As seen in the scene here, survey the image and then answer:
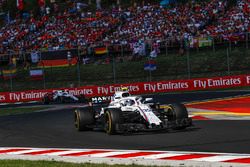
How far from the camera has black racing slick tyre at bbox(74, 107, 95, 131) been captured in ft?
50.8

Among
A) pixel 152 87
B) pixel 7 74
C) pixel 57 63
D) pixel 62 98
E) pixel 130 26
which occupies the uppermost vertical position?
pixel 130 26

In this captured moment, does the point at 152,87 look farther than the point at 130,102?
Yes

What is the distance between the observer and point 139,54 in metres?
37.1

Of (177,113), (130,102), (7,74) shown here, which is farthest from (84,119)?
(7,74)

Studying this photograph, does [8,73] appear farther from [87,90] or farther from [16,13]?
[16,13]

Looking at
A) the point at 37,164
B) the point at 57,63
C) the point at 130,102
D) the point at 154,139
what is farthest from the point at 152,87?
the point at 37,164

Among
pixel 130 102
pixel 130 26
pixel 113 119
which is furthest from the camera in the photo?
pixel 130 26

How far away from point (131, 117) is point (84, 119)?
180cm

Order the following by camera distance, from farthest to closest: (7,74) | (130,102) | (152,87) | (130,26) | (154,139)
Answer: (130,26) < (7,74) < (152,87) < (130,102) < (154,139)

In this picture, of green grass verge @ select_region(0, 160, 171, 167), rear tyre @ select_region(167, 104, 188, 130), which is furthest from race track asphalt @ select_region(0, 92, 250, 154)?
green grass verge @ select_region(0, 160, 171, 167)

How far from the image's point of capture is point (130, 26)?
44281 millimetres

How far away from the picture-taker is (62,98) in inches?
1303

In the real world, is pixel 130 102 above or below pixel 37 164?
above

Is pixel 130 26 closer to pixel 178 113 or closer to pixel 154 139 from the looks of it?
pixel 178 113
